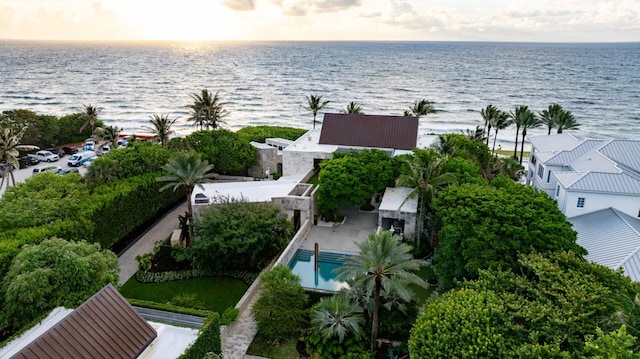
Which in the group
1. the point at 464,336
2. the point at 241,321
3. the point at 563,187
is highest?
the point at 563,187

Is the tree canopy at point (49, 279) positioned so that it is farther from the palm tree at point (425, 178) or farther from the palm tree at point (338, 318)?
the palm tree at point (425, 178)

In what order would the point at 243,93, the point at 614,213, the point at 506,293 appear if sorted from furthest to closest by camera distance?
the point at 243,93 → the point at 614,213 → the point at 506,293

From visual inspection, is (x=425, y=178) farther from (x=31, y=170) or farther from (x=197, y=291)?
(x=31, y=170)

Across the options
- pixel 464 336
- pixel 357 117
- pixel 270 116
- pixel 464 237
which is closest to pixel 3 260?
pixel 464 336

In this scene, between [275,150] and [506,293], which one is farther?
[275,150]

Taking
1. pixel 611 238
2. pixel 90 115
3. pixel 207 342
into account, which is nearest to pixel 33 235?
pixel 207 342

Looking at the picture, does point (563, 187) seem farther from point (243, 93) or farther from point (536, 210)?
point (243, 93)

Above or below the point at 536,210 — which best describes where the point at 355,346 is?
below
